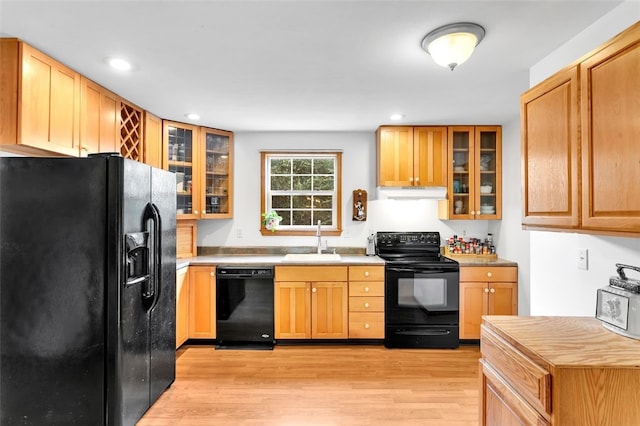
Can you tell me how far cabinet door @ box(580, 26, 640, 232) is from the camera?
4.30 feet

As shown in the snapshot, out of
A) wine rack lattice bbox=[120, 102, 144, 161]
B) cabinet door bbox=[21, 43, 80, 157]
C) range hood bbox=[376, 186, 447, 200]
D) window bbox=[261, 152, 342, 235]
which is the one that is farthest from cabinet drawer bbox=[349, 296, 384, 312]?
cabinet door bbox=[21, 43, 80, 157]

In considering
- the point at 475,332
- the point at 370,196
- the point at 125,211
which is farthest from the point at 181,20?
the point at 475,332

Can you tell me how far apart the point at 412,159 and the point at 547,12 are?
220cm

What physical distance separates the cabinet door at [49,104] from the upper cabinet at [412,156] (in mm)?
2785

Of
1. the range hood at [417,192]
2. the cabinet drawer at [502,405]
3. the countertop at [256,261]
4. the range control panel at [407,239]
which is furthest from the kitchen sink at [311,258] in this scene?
the cabinet drawer at [502,405]

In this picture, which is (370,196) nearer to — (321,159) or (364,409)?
(321,159)

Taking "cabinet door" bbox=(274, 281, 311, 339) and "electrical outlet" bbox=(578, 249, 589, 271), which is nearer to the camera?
"electrical outlet" bbox=(578, 249, 589, 271)

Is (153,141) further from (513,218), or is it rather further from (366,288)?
(513,218)

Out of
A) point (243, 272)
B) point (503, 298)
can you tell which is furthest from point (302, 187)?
point (503, 298)

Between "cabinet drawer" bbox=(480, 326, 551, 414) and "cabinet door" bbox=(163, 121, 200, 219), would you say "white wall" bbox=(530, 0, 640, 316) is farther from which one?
"cabinet door" bbox=(163, 121, 200, 219)

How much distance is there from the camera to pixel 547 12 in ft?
5.54

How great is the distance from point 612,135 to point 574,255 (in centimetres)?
85

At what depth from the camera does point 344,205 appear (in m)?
4.22

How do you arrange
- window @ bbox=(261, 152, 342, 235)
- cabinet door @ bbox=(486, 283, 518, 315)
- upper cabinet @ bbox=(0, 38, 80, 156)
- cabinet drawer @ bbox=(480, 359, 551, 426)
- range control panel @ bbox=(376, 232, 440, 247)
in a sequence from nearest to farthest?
cabinet drawer @ bbox=(480, 359, 551, 426) → upper cabinet @ bbox=(0, 38, 80, 156) → cabinet door @ bbox=(486, 283, 518, 315) → range control panel @ bbox=(376, 232, 440, 247) → window @ bbox=(261, 152, 342, 235)
